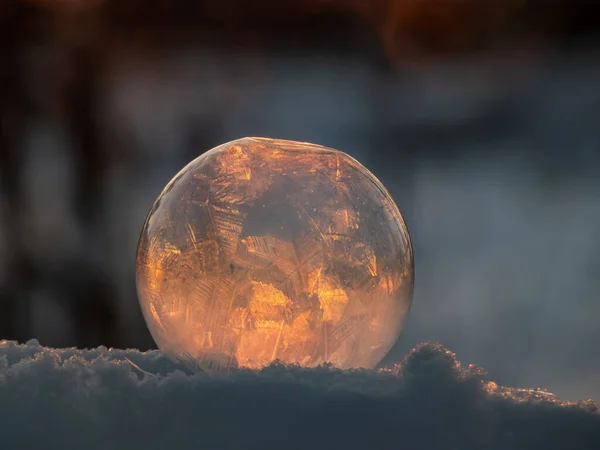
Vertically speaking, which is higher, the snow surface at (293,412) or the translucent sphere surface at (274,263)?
the translucent sphere surface at (274,263)

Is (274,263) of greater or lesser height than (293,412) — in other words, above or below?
above

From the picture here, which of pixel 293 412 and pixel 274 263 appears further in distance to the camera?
pixel 274 263

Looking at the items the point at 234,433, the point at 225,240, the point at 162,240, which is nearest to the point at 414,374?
the point at 234,433

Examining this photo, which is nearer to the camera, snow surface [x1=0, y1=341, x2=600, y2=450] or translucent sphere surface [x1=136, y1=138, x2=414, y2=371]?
snow surface [x1=0, y1=341, x2=600, y2=450]

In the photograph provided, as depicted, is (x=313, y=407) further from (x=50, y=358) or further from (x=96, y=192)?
(x=96, y=192)
